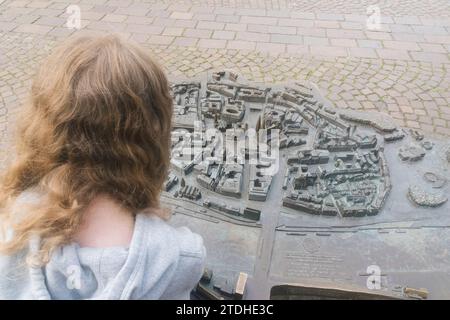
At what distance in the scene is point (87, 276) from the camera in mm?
1709

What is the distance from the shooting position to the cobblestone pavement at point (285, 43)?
17.9 ft

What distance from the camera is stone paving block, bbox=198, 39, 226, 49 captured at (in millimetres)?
6379

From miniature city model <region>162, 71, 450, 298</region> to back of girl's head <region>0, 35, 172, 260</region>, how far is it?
35.4 inches

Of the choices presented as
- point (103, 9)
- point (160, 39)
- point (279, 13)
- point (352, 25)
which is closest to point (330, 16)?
point (352, 25)

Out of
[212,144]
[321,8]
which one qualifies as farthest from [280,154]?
[321,8]

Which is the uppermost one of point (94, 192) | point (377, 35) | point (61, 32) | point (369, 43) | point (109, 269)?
point (377, 35)

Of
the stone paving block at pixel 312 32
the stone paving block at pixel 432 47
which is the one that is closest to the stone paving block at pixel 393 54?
the stone paving block at pixel 432 47

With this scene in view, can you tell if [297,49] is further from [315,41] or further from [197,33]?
[197,33]

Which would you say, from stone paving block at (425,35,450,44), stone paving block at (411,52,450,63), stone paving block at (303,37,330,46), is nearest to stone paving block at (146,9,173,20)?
stone paving block at (303,37,330,46)

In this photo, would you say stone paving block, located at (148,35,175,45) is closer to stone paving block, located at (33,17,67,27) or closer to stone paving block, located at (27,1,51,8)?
stone paving block, located at (33,17,67,27)

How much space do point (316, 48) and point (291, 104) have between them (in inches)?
117

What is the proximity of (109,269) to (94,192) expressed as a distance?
0.35 meters

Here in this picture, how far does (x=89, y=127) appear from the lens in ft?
5.74

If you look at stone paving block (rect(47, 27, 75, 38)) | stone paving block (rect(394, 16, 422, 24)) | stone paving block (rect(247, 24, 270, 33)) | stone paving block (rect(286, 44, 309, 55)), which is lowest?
stone paving block (rect(47, 27, 75, 38))
